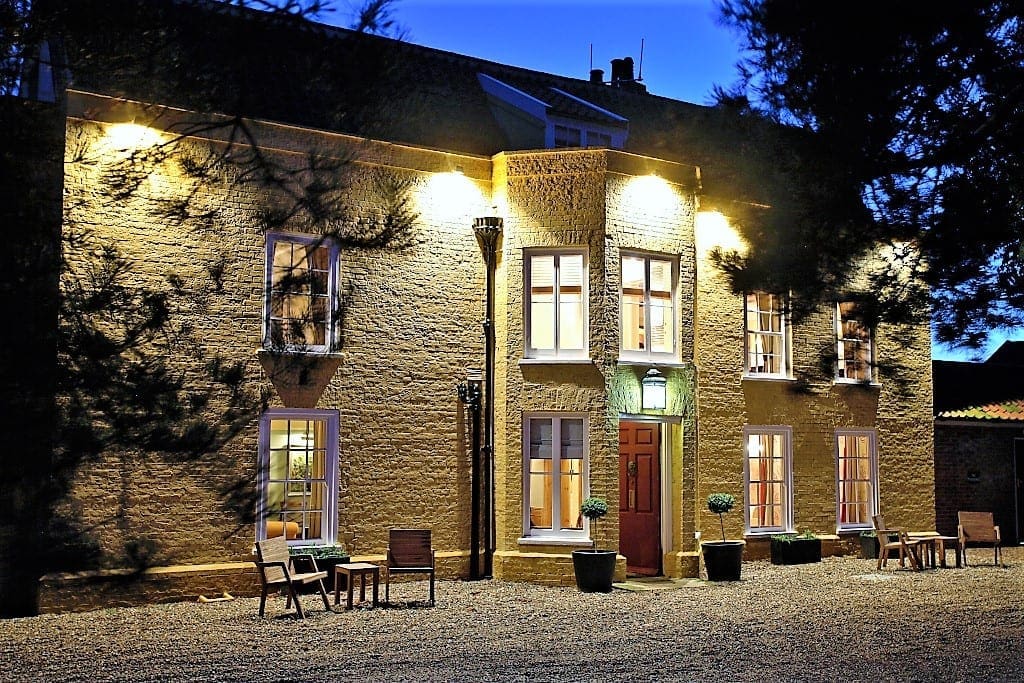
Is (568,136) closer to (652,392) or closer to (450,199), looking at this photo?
(450,199)

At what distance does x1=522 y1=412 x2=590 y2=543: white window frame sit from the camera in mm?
17031

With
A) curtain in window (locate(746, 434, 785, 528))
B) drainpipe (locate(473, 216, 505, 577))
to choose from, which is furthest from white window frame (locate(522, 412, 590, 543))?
curtain in window (locate(746, 434, 785, 528))

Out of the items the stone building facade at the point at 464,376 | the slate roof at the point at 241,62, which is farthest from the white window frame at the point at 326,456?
the slate roof at the point at 241,62

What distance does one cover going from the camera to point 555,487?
17172mm

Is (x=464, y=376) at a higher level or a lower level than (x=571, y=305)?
lower

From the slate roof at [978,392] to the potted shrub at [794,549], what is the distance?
5.32 m

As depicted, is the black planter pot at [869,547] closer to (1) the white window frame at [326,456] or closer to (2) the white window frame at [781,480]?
(2) the white window frame at [781,480]

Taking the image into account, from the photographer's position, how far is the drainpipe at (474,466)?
17.3 meters

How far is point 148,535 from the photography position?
48.5 ft

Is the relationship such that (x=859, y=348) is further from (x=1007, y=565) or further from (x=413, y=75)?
(x=413, y=75)

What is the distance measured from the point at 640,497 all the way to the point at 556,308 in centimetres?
337

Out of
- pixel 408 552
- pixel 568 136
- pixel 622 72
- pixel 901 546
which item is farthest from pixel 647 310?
pixel 622 72

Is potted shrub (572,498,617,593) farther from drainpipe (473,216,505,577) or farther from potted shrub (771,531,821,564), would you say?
potted shrub (771,531,821,564)

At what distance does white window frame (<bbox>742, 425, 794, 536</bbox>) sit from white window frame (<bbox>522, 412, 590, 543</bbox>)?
143 inches
